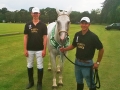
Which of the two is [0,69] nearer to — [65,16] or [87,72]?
[65,16]

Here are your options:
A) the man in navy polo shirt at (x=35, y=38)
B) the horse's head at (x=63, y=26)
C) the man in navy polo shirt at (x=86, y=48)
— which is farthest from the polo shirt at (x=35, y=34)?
the man in navy polo shirt at (x=86, y=48)

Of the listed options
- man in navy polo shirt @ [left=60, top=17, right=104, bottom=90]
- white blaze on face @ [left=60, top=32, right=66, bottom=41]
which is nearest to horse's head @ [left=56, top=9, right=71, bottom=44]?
white blaze on face @ [left=60, top=32, right=66, bottom=41]

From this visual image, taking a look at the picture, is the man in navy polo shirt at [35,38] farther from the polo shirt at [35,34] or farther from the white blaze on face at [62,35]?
the white blaze on face at [62,35]

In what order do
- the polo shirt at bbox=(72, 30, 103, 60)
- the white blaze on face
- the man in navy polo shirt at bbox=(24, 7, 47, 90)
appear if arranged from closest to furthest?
1. the polo shirt at bbox=(72, 30, 103, 60)
2. the white blaze on face
3. the man in navy polo shirt at bbox=(24, 7, 47, 90)

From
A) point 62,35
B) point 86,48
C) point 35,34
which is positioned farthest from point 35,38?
point 86,48

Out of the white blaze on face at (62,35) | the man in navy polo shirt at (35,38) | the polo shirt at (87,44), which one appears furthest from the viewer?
the man in navy polo shirt at (35,38)

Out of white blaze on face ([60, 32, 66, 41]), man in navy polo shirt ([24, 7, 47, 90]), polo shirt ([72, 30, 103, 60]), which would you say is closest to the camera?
polo shirt ([72, 30, 103, 60])

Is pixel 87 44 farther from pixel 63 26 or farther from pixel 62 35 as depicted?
pixel 63 26

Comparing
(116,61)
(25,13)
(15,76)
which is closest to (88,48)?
(15,76)

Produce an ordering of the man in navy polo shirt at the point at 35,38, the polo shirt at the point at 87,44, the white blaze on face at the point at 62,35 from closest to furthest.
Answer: the polo shirt at the point at 87,44 → the white blaze on face at the point at 62,35 → the man in navy polo shirt at the point at 35,38

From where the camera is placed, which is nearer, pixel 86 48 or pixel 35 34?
pixel 86 48

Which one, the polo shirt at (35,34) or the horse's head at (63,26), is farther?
the polo shirt at (35,34)

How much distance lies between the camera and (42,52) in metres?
6.47

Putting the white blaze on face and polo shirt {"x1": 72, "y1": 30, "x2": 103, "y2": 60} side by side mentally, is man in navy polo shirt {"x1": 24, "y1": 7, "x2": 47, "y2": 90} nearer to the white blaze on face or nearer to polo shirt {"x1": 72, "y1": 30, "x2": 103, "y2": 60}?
the white blaze on face
